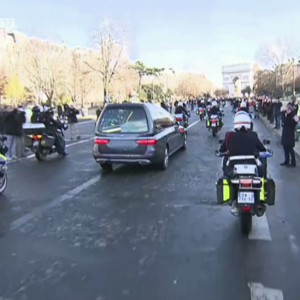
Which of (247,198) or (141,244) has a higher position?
(247,198)

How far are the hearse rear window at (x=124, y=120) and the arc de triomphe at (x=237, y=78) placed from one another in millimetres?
150484

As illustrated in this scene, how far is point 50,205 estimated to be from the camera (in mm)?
7512

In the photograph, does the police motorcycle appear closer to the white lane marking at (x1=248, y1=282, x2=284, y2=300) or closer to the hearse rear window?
the hearse rear window

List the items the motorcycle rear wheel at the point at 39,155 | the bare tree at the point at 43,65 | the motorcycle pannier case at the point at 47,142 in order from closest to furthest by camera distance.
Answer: the motorcycle rear wheel at the point at 39,155
the motorcycle pannier case at the point at 47,142
the bare tree at the point at 43,65

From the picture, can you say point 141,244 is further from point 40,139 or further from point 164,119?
point 40,139

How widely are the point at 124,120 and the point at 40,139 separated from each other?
157 inches

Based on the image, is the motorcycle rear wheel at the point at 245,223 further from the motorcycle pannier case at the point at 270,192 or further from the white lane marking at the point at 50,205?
the white lane marking at the point at 50,205

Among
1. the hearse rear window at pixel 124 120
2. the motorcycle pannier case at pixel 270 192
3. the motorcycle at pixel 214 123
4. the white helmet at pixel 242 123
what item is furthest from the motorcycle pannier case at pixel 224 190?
the motorcycle at pixel 214 123

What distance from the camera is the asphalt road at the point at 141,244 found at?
13.5ft

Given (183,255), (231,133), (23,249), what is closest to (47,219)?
(23,249)

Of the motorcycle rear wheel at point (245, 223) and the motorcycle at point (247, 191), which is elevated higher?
the motorcycle at point (247, 191)

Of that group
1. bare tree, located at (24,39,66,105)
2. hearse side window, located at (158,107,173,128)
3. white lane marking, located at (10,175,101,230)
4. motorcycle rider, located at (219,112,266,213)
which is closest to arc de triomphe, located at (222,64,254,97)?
bare tree, located at (24,39,66,105)

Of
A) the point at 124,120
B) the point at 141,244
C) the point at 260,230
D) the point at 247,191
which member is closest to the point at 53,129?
the point at 124,120

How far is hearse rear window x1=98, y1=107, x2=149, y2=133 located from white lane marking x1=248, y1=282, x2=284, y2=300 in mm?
6625
